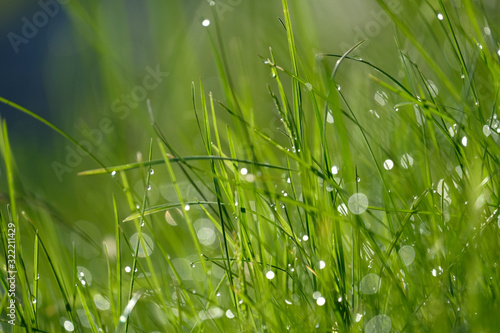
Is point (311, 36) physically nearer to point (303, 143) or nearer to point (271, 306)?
point (303, 143)

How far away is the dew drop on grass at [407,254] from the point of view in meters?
0.70

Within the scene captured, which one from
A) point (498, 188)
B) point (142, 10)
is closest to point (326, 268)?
point (498, 188)

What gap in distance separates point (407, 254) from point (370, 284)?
7cm

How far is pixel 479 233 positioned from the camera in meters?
0.61

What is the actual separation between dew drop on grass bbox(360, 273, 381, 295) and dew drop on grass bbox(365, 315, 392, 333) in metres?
0.04

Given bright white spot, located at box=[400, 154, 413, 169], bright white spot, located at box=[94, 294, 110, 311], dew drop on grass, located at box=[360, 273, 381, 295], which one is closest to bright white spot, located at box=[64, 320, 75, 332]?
bright white spot, located at box=[94, 294, 110, 311]

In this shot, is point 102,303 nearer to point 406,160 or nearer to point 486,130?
point 406,160

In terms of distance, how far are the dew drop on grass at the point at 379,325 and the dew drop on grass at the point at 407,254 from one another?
11 cm

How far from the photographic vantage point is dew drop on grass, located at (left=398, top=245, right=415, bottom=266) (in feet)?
2.31

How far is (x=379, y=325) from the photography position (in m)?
0.62

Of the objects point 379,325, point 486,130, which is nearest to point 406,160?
point 486,130

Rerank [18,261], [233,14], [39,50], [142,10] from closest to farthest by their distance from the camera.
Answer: [18,261] → [233,14] → [142,10] → [39,50]

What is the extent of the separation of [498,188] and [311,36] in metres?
0.45

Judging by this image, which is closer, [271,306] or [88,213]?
[271,306]
